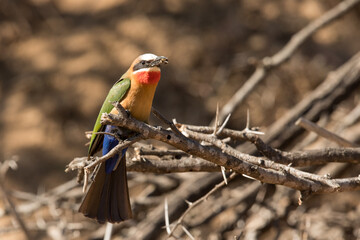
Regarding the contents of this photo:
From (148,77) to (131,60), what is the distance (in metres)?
2.33

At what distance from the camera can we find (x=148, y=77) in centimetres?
188

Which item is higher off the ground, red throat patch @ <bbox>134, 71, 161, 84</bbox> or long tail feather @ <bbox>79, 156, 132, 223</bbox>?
red throat patch @ <bbox>134, 71, 161, 84</bbox>

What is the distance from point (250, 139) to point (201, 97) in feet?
7.07

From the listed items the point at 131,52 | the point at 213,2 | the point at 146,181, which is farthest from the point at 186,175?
the point at 213,2

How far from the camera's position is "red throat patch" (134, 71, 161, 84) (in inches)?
73.7

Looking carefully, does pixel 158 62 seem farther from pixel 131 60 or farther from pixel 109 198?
pixel 131 60

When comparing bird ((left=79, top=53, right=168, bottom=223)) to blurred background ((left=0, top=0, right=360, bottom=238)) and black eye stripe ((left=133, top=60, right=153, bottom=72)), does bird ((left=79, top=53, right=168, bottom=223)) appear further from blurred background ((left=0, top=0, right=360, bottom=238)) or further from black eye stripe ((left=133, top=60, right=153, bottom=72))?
blurred background ((left=0, top=0, right=360, bottom=238))

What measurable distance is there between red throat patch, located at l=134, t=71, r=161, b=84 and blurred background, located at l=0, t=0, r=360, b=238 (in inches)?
82.0

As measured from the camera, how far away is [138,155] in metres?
2.09

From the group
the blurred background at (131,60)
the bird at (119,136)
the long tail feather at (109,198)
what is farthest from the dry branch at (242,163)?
the blurred background at (131,60)

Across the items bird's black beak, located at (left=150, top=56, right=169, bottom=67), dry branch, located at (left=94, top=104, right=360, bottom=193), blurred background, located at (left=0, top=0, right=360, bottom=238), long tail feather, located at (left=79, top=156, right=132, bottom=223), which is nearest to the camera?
dry branch, located at (left=94, top=104, right=360, bottom=193)

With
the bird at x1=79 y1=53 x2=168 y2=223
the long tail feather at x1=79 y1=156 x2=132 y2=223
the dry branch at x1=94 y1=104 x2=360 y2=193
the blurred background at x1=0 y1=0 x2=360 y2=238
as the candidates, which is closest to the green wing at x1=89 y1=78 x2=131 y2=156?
the bird at x1=79 y1=53 x2=168 y2=223

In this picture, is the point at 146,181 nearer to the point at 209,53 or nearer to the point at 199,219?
the point at 199,219

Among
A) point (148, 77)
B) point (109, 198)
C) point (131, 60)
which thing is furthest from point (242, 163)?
point (131, 60)
